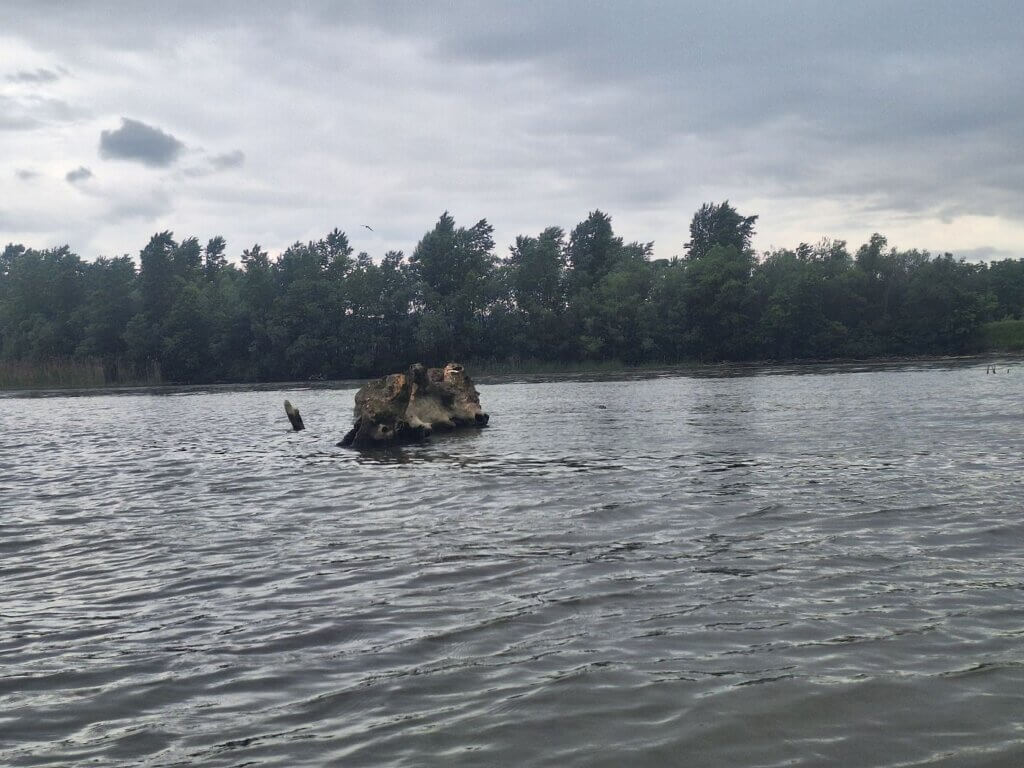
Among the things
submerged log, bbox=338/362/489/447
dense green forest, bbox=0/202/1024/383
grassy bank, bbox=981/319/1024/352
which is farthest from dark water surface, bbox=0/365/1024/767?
grassy bank, bbox=981/319/1024/352

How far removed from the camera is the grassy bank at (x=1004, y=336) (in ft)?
364

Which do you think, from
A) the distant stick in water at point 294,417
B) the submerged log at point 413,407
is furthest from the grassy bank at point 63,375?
the submerged log at point 413,407

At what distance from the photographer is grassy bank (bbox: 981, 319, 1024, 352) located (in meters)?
111

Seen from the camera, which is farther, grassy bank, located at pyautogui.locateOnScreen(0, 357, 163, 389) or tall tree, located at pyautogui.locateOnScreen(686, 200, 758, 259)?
tall tree, located at pyautogui.locateOnScreen(686, 200, 758, 259)

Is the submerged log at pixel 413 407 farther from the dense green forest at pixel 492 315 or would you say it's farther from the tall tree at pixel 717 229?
the tall tree at pixel 717 229

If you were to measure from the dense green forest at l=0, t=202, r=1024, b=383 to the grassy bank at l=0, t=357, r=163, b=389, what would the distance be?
1.19m

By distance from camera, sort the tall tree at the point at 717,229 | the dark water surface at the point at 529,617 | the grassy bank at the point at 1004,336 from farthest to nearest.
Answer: the tall tree at the point at 717,229 < the grassy bank at the point at 1004,336 < the dark water surface at the point at 529,617

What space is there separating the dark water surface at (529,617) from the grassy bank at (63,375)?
87.5 m

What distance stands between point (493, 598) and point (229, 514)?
7550mm

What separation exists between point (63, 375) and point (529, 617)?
104 meters

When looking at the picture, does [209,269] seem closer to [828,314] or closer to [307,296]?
[307,296]

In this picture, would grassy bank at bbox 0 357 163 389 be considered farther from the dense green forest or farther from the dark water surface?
the dark water surface

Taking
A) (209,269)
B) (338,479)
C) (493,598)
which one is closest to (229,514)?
(338,479)

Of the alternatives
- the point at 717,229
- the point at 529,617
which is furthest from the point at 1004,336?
the point at 529,617
